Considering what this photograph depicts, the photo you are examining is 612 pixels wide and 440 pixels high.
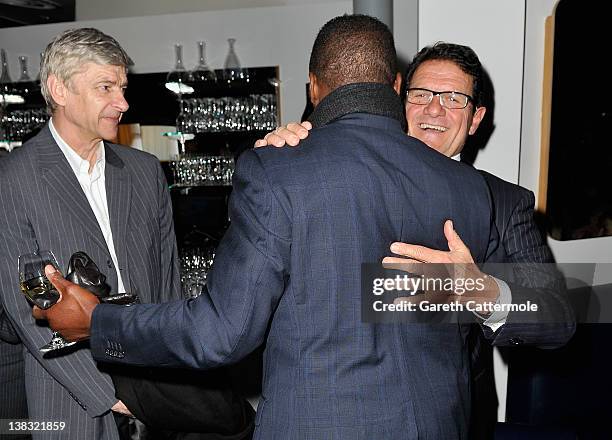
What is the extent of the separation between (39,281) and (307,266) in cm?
80

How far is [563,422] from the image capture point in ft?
8.12

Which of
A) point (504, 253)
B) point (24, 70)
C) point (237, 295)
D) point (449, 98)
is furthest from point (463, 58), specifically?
point (24, 70)

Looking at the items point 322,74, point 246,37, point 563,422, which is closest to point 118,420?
point 322,74

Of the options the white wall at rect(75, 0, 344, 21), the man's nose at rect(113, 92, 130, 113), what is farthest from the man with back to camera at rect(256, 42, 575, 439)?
the white wall at rect(75, 0, 344, 21)

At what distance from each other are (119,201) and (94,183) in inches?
5.1

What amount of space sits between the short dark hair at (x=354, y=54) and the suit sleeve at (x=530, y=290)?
66cm

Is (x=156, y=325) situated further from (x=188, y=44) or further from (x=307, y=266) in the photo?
(x=188, y=44)

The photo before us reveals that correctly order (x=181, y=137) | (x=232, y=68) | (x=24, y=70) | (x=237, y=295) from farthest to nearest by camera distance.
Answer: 1. (x=24, y=70)
2. (x=181, y=137)
3. (x=232, y=68)
4. (x=237, y=295)

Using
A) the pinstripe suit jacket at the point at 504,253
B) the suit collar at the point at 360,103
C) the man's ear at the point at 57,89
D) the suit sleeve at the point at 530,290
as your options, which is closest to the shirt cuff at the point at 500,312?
the suit sleeve at the point at 530,290

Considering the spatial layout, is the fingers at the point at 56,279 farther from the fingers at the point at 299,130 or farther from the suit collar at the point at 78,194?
the fingers at the point at 299,130

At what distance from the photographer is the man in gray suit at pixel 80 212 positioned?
179cm

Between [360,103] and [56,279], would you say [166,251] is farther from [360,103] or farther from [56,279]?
[360,103]

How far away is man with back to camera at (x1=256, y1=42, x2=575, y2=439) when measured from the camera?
183 cm

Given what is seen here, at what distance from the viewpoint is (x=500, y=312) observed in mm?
1438
